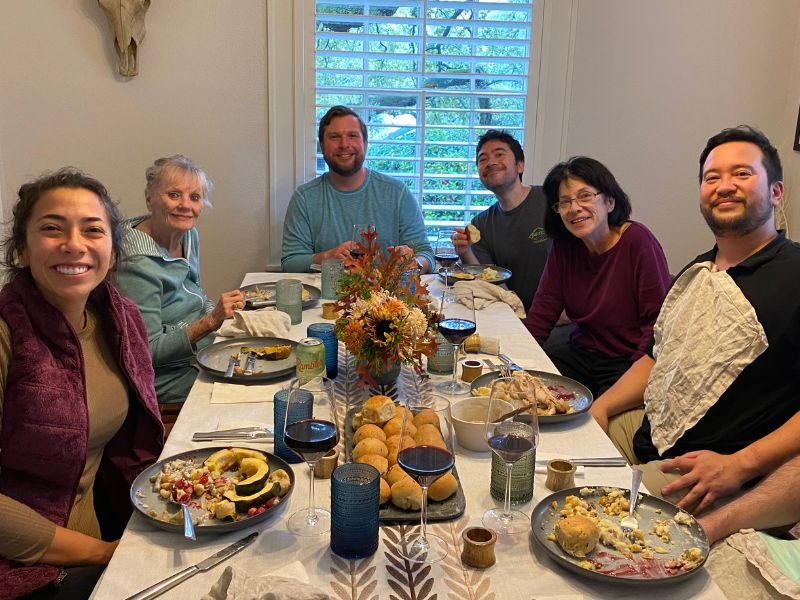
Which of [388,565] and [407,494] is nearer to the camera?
[388,565]

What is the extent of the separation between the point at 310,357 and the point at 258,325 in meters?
0.58

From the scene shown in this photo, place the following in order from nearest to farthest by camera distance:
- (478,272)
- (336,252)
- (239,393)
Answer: (239,393)
(336,252)
(478,272)

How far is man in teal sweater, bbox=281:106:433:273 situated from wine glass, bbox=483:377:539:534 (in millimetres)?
2115

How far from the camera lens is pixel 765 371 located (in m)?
1.64

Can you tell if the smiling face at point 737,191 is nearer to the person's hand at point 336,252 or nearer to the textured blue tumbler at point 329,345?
the textured blue tumbler at point 329,345

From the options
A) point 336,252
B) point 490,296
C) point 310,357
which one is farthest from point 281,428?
point 336,252

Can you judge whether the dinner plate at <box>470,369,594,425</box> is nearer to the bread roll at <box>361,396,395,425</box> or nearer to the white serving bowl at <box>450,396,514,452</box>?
the white serving bowl at <box>450,396,514,452</box>

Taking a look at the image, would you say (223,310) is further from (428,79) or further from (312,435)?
(428,79)

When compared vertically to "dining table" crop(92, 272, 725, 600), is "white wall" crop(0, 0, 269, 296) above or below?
above

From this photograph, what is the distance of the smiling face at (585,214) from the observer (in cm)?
241

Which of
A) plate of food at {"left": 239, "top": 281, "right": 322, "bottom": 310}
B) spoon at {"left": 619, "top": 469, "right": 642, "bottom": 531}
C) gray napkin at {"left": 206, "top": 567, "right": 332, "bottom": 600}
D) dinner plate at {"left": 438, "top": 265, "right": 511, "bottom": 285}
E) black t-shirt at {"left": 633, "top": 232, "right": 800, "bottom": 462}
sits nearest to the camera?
gray napkin at {"left": 206, "top": 567, "right": 332, "bottom": 600}

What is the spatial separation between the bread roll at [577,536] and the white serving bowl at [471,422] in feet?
0.98

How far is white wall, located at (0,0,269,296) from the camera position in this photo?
11.0 feet

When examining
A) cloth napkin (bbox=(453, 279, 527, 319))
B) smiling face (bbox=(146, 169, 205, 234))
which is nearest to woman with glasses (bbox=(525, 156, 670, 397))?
cloth napkin (bbox=(453, 279, 527, 319))
